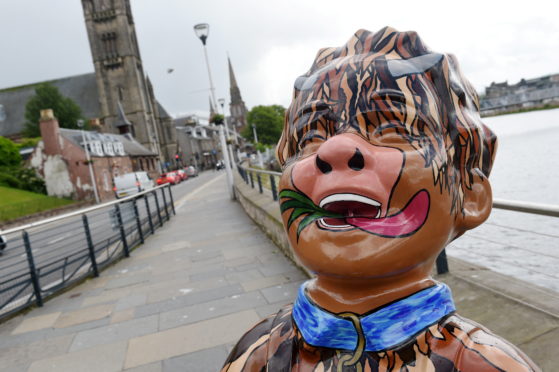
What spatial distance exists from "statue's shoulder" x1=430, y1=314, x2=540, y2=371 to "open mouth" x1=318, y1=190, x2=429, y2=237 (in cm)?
28

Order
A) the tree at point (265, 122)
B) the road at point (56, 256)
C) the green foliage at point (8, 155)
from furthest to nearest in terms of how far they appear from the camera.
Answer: the tree at point (265, 122) < the green foliage at point (8, 155) < the road at point (56, 256)

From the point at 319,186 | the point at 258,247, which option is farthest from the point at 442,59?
the point at 258,247

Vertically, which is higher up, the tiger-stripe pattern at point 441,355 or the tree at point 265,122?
the tree at point 265,122

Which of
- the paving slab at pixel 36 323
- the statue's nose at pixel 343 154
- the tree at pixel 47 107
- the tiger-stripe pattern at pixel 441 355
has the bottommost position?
the paving slab at pixel 36 323

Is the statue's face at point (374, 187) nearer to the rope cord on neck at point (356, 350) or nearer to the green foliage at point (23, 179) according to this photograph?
the rope cord on neck at point (356, 350)

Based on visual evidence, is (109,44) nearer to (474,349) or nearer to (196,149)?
(196,149)

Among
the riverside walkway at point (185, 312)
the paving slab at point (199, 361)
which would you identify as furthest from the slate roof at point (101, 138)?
the paving slab at point (199, 361)

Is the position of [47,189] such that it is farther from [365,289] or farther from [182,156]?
[182,156]

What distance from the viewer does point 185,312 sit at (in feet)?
14.3

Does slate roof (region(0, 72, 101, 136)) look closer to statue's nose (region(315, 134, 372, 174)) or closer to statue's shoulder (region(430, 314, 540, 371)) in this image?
statue's nose (region(315, 134, 372, 174))

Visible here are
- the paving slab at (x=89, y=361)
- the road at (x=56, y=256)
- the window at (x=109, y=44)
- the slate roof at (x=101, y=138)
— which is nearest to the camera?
the paving slab at (x=89, y=361)

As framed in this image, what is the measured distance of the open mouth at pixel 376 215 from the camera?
3.14ft

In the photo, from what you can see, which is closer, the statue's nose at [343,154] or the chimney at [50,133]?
the statue's nose at [343,154]

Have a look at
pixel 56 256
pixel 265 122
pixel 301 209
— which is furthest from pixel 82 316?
pixel 265 122
